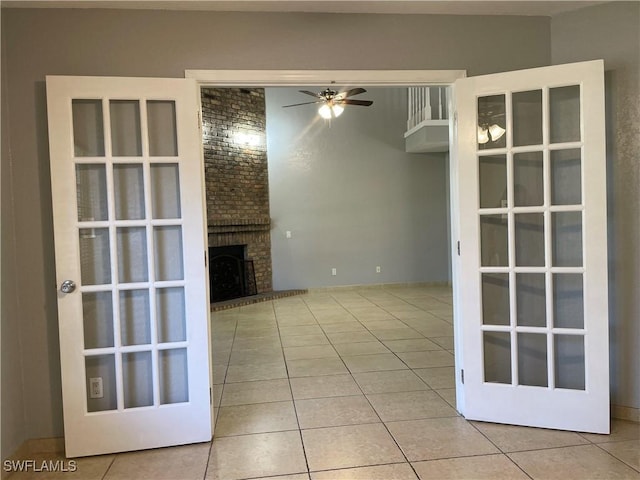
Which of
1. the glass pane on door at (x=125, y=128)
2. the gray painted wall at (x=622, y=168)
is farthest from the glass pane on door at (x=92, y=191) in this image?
the gray painted wall at (x=622, y=168)

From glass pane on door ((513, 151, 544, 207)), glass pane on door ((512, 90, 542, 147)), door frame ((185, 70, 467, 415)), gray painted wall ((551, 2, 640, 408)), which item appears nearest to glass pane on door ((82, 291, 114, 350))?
door frame ((185, 70, 467, 415))

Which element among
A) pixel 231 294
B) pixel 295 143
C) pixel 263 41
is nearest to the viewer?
pixel 263 41

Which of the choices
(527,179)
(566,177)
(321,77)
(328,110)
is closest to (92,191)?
(321,77)

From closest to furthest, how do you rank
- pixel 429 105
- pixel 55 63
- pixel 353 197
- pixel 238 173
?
pixel 55 63 → pixel 429 105 → pixel 238 173 → pixel 353 197

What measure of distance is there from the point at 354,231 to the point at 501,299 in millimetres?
5807

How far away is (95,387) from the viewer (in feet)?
7.91

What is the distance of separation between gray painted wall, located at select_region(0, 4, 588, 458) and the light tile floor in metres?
0.59

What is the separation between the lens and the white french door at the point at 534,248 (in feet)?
7.91

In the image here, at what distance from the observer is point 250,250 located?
7.93 m

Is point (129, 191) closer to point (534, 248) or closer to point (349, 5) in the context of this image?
point (349, 5)

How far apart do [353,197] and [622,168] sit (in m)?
5.98

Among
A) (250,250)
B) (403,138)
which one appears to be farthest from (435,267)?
(250,250)

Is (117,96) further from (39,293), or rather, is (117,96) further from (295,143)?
(295,143)

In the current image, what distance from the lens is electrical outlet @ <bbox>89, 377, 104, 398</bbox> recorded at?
2.41m
